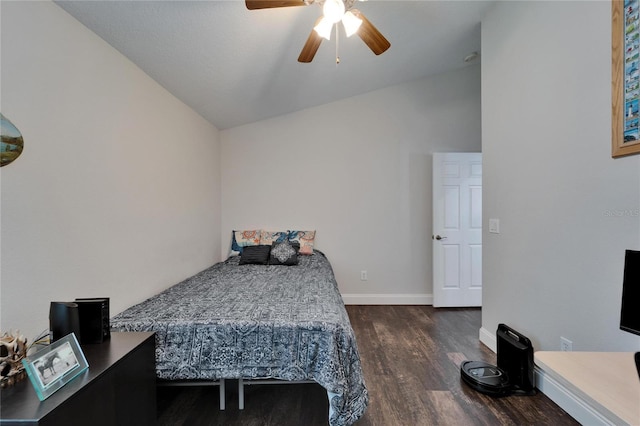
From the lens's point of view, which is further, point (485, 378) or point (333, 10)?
point (485, 378)

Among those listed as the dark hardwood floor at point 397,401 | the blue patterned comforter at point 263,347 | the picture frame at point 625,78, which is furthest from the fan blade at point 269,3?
the dark hardwood floor at point 397,401

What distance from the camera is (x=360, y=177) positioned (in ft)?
12.6

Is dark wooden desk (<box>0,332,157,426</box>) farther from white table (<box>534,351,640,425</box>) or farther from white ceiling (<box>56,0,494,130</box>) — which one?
white ceiling (<box>56,0,494,130</box>)

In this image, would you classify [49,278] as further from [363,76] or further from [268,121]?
[363,76]

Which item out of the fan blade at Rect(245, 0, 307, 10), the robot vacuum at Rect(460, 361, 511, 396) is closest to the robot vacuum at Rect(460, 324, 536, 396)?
the robot vacuum at Rect(460, 361, 511, 396)

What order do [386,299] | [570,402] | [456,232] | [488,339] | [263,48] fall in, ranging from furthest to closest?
[386,299]
[456,232]
[488,339]
[263,48]
[570,402]

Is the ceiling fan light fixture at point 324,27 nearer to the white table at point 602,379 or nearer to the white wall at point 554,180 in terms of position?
the white wall at point 554,180

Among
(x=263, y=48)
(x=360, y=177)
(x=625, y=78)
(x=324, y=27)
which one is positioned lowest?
(x=360, y=177)

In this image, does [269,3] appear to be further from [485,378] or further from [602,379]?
[485,378]

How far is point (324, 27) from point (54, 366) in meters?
2.03

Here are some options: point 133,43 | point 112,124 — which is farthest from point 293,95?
point 112,124

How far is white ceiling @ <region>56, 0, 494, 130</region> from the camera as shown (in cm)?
175

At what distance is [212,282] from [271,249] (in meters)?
0.98

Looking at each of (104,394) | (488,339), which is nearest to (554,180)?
(488,339)
